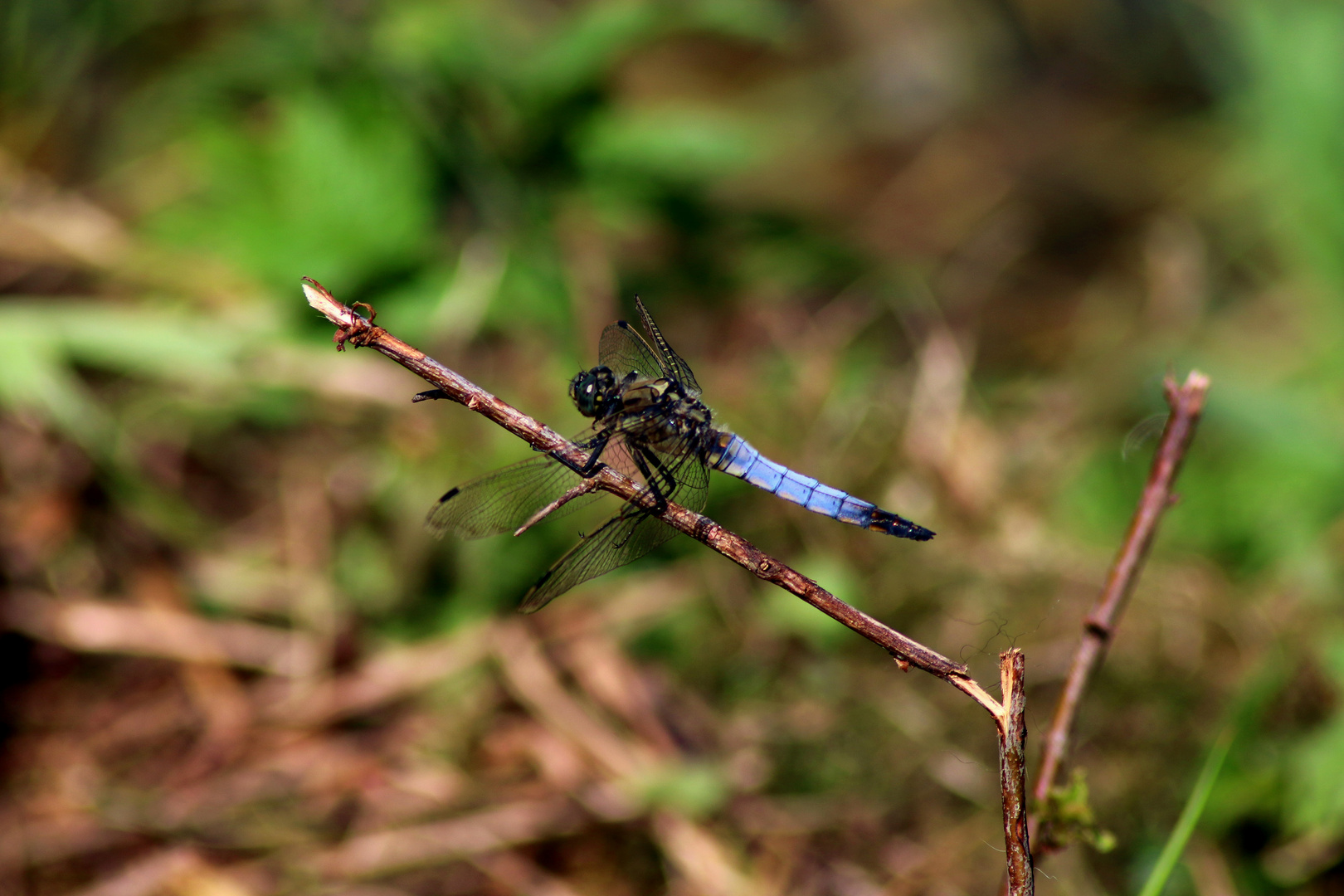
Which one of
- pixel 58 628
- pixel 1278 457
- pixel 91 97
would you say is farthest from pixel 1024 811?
pixel 91 97

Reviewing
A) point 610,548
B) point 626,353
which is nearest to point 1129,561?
point 610,548

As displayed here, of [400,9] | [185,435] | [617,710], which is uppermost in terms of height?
[400,9]

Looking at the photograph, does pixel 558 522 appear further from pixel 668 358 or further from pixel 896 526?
pixel 896 526

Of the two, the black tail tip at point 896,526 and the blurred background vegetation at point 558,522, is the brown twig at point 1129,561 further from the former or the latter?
the black tail tip at point 896,526

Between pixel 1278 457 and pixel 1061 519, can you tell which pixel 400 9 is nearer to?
pixel 1061 519

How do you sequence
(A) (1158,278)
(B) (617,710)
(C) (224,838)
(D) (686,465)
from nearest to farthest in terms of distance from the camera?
(D) (686,465), (C) (224,838), (B) (617,710), (A) (1158,278)

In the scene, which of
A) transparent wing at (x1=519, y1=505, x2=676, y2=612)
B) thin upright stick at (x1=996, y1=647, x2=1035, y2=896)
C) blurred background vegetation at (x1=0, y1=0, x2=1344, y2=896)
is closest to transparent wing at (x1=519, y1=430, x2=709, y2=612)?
transparent wing at (x1=519, y1=505, x2=676, y2=612)
